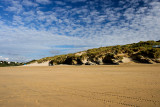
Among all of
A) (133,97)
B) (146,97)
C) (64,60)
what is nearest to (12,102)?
(133,97)

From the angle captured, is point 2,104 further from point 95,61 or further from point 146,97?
point 95,61

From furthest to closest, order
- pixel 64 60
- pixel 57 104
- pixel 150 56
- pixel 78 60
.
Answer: pixel 64 60 < pixel 78 60 < pixel 150 56 < pixel 57 104

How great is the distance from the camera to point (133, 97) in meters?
2.10

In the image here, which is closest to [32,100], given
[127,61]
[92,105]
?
[92,105]

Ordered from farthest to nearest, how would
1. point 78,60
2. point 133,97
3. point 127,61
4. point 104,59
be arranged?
point 78,60
point 104,59
point 127,61
point 133,97

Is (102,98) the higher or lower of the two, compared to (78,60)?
lower

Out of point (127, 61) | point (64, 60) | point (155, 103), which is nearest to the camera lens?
point (155, 103)

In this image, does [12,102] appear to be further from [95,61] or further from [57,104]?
[95,61]

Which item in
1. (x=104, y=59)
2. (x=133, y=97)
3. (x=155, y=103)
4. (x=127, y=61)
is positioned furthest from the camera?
(x=104, y=59)

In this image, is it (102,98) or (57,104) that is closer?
(57,104)

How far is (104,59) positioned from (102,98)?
927cm

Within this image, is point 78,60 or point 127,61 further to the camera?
point 78,60

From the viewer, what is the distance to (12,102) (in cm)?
210

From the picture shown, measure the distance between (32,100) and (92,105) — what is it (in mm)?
1388
